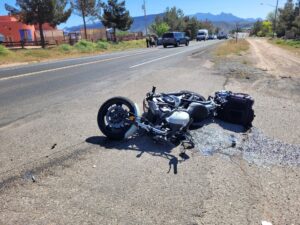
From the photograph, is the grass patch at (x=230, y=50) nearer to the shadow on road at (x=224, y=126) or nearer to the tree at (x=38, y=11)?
the shadow on road at (x=224, y=126)

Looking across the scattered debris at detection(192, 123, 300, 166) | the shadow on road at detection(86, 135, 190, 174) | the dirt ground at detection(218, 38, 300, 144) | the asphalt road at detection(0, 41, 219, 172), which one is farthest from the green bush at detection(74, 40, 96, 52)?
the scattered debris at detection(192, 123, 300, 166)

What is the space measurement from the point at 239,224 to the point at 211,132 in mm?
2743

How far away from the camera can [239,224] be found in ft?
10.7

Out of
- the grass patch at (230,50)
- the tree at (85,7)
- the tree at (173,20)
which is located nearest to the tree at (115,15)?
the tree at (85,7)

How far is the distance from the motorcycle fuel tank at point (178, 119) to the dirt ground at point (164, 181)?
380mm

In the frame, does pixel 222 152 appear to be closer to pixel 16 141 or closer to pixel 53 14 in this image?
pixel 16 141

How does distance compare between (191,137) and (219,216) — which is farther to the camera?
(191,137)

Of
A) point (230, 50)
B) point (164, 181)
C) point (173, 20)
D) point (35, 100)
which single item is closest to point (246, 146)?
point (164, 181)

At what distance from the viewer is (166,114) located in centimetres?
530

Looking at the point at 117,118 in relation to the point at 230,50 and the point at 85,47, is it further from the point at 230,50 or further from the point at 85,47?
the point at 85,47

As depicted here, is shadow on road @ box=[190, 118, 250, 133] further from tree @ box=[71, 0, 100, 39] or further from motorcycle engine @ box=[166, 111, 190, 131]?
tree @ box=[71, 0, 100, 39]

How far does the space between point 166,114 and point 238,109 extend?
1.59 metres

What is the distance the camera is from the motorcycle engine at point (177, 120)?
202 inches

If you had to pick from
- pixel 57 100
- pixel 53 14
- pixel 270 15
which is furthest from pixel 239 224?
pixel 270 15
